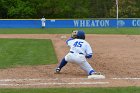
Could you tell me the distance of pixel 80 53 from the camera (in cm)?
1164

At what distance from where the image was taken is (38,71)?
12.5m

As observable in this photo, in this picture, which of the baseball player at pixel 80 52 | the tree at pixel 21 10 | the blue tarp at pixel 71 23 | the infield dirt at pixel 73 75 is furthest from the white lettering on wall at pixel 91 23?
the baseball player at pixel 80 52

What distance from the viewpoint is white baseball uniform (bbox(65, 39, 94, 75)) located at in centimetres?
1156

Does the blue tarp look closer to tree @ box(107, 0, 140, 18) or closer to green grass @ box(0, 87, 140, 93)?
tree @ box(107, 0, 140, 18)

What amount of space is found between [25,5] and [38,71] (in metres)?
53.6

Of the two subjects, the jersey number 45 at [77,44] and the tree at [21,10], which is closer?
the jersey number 45 at [77,44]

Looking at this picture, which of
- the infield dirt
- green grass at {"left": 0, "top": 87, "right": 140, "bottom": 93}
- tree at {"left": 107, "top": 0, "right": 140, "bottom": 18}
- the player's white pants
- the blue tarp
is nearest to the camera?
green grass at {"left": 0, "top": 87, "right": 140, "bottom": 93}

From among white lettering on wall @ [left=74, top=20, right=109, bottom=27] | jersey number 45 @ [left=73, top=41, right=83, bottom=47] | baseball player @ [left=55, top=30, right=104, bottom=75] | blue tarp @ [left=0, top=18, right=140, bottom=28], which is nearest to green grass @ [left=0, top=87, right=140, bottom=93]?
baseball player @ [left=55, top=30, right=104, bottom=75]

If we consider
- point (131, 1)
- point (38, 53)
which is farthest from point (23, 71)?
point (131, 1)

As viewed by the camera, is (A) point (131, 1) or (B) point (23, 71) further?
(A) point (131, 1)

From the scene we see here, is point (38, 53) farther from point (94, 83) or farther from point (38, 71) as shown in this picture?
point (94, 83)

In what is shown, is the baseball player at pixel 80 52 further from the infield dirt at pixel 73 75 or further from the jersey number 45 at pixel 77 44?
the infield dirt at pixel 73 75

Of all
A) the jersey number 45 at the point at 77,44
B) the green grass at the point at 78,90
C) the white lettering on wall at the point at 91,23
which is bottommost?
the white lettering on wall at the point at 91,23

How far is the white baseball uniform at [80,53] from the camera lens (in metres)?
11.6
